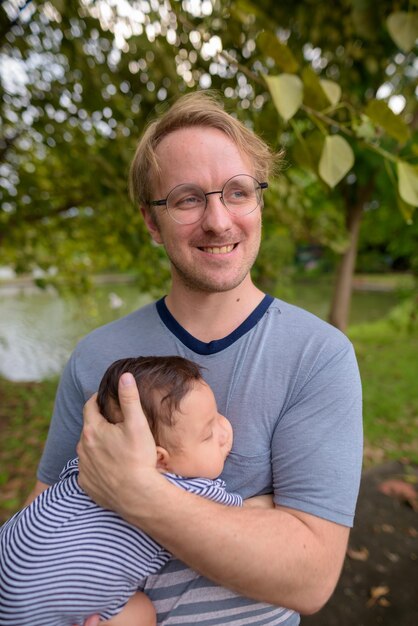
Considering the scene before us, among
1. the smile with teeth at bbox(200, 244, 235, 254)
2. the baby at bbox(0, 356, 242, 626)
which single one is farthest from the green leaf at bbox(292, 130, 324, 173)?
the baby at bbox(0, 356, 242, 626)

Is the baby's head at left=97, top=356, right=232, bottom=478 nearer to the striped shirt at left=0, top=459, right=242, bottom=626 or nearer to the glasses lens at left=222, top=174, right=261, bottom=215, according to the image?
the striped shirt at left=0, top=459, right=242, bottom=626

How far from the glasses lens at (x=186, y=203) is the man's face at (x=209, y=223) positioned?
0.06ft

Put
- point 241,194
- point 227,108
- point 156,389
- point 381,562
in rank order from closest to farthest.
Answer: point 156,389 < point 241,194 < point 227,108 < point 381,562

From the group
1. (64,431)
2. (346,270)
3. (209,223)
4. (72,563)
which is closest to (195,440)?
(72,563)

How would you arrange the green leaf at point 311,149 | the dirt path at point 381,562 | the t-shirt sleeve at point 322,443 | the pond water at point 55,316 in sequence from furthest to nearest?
1. the pond water at point 55,316
2. the dirt path at point 381,562
3. the green leaf at point 311,149
4. the t-shirt sleeve at point 322,443

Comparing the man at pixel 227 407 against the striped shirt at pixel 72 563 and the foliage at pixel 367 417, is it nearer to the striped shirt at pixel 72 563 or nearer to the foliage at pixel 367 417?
the striped shirt at pixel 72 563

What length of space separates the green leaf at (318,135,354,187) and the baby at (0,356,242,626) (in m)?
0.78

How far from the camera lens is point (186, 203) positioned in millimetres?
1527

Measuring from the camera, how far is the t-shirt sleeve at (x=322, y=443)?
1.23 metres

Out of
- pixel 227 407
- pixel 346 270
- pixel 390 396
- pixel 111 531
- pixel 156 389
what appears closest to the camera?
pixel 111 531

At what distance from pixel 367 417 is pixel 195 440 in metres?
5.19

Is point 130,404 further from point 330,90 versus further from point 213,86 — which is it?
point 213,86

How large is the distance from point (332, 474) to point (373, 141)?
123 centimetres

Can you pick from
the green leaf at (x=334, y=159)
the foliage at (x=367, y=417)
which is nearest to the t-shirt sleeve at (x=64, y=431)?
the green leaf at (x=334, y=159)
